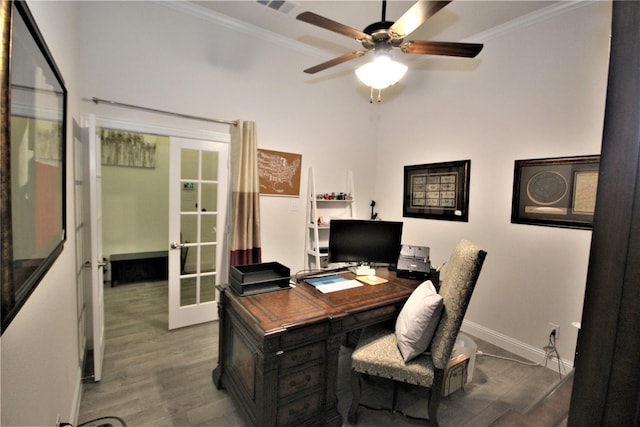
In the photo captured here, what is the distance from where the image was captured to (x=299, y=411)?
1.61 metres

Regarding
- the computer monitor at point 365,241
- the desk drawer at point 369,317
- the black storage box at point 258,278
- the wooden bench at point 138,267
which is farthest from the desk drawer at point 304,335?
the wooden bench at point 138,267

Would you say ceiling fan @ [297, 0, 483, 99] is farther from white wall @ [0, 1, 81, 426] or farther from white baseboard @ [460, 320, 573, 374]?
white baseboard @ [460, 320, 573, 374]

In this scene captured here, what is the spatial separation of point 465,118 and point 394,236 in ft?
5.52

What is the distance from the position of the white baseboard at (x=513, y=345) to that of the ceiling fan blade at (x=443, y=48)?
2592 mm

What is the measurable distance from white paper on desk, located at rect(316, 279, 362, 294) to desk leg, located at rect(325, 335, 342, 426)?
36 centimetres

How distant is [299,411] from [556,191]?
267cm

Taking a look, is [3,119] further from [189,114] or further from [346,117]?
[346,117]

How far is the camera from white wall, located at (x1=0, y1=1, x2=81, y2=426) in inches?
31.8

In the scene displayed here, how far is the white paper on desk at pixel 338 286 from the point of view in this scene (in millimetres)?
2002

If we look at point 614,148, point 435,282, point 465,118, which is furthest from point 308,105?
point 614,148

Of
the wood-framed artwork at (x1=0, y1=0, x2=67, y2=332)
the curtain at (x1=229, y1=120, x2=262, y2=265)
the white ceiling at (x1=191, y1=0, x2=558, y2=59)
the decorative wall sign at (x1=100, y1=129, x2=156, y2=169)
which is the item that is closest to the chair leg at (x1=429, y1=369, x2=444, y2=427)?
the wood-framed artwork at (x1=0, y1=0, x2=67, y2=332)

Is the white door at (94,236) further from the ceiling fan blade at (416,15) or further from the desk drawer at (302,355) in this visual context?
the ceiling fan blade at (416,15)

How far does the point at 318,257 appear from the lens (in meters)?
3.55

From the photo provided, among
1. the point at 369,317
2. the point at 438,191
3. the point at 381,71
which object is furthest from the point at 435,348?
the point at 438,191
